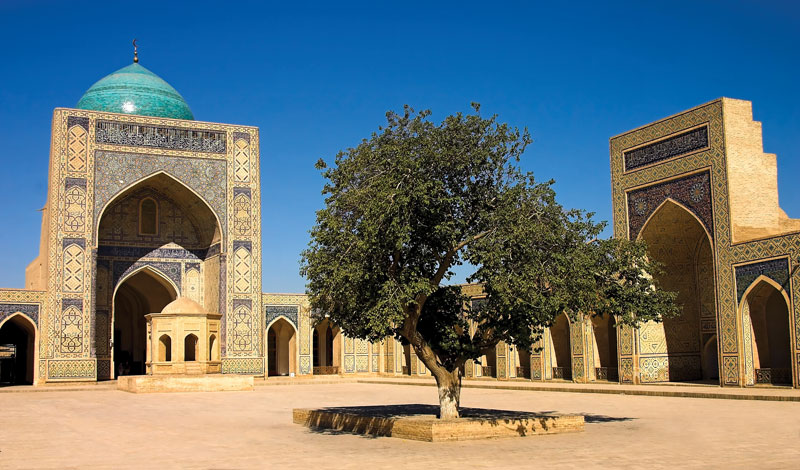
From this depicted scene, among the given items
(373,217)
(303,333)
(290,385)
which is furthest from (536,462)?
(303,333)

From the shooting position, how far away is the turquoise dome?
27344 millimetres

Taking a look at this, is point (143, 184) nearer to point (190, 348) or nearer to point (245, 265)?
point (245, 265)

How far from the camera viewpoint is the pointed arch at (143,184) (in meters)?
25.0

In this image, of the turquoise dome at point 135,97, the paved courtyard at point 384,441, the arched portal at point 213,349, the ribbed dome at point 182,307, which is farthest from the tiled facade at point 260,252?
the paved courtyard at point 384,441

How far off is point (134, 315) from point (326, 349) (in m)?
7.05

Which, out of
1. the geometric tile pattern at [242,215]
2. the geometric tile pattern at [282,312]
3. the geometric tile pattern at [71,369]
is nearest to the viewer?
the geometric tile pattern at [71,369]

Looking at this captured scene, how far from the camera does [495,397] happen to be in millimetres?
16828

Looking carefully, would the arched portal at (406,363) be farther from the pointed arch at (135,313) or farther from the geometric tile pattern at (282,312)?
the pointed arch at (135,313)

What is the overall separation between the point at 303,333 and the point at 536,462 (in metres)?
22.7

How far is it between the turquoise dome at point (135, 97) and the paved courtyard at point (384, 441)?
14.6 metres

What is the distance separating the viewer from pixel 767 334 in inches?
766

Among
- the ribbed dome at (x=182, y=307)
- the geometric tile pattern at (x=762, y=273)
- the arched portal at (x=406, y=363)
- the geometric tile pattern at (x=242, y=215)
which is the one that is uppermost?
the geometric tile pattern at (x=242, y=215)

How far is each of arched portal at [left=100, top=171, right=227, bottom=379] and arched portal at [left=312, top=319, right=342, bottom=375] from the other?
16.0ft

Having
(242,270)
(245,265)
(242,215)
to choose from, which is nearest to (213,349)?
(242,270)
